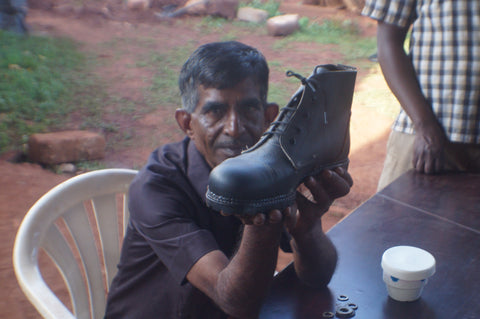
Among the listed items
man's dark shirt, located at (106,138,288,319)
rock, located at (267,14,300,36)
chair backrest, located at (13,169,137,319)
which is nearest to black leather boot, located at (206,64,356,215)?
man's dark shirt, located at (106,138,288,319)

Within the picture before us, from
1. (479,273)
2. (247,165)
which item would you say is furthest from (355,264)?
(247,165)

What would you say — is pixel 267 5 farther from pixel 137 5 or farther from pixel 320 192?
pixel 320 192

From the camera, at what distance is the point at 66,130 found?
231 inches

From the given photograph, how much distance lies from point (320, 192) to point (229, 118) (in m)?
0.38

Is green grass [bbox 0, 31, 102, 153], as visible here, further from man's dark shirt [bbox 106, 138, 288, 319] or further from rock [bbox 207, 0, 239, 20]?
rock [bbox 207, 0, 239, 20]

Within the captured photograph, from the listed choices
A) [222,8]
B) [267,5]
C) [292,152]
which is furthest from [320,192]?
[267,5]

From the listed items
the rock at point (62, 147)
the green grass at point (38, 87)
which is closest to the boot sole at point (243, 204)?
the rock at point (62, 147)

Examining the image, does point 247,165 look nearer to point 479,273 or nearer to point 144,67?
point 479,273

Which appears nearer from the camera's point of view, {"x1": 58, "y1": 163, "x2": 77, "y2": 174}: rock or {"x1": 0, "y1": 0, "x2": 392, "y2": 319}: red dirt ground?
{"x1": 0, "y1": 0, "x2": 392, "y2": 319}: red dirt ground

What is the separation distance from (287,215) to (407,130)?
140 cm

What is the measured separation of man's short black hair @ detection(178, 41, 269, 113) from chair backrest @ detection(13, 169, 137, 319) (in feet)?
1.78

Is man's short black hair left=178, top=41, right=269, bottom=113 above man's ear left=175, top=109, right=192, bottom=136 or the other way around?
above

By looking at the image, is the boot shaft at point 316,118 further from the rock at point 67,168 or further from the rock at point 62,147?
the rock at point 62,147

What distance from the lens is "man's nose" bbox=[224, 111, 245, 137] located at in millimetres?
1484
